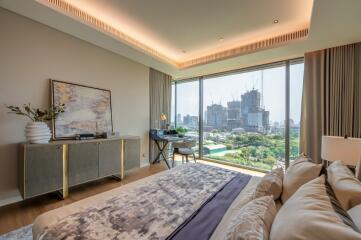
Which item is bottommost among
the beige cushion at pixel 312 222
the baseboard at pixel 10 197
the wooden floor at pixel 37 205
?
the wooden floor at pixel 37 205

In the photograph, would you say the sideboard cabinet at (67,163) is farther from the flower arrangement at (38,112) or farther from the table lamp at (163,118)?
the table lamp at (163,118)

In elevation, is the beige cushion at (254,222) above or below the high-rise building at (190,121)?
below

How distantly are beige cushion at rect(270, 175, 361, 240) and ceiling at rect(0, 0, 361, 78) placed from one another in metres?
2.18

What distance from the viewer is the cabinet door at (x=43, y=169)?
2.32m

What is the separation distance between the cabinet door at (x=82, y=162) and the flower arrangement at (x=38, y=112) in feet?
1.89

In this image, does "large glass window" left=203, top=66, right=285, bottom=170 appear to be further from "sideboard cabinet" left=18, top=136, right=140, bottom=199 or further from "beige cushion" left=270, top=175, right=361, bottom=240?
"beige cushion" left=270, top=175, right=361, bottom=240

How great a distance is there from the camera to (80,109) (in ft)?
10.7

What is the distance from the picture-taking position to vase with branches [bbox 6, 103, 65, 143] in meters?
2.43

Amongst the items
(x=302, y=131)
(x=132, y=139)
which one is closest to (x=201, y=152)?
(x=132, y=139)

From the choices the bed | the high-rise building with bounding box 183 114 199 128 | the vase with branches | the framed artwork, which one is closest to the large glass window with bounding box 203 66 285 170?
the high-rise building with bounding box 183 114 199 128

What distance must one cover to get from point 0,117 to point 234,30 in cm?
383

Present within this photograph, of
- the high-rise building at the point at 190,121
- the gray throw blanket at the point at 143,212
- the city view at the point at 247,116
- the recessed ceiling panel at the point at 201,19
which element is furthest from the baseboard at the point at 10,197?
the high-rise building at the point at 190,121

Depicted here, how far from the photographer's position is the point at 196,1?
2381 millimetres

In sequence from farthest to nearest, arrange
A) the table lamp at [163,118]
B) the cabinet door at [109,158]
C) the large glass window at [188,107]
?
the large glass window at [188,107]
the table lamp at [163,118]
the cabinet door at [109,158]
